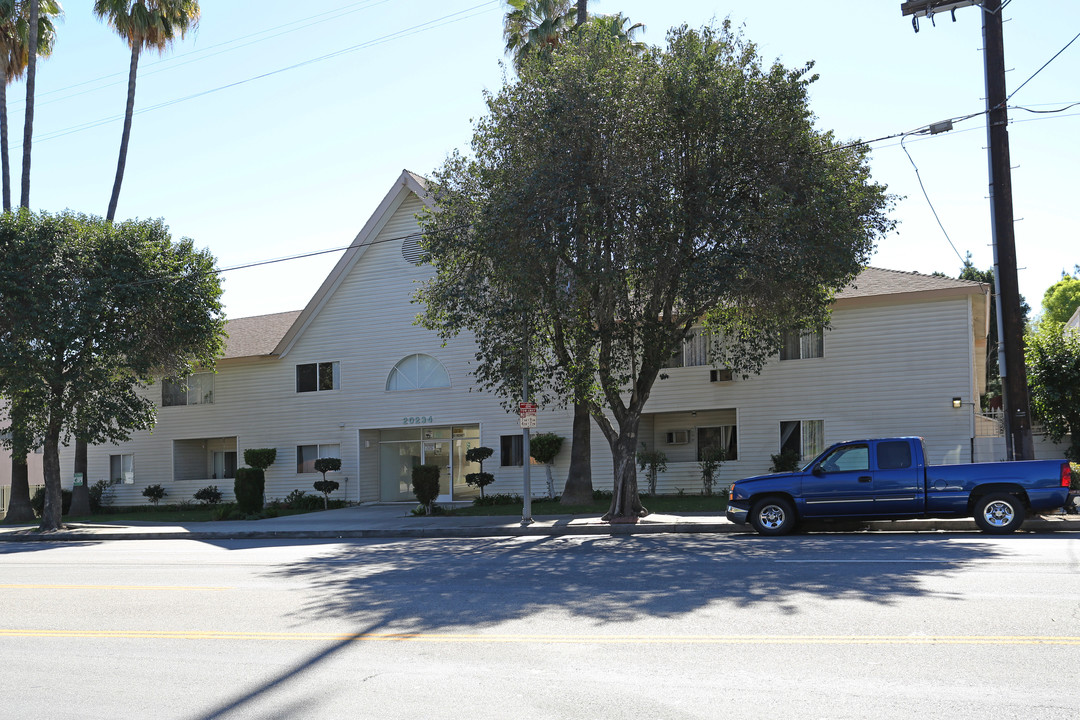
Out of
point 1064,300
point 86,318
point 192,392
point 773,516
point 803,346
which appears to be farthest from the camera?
point 1064,300

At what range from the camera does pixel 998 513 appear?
49.7ft

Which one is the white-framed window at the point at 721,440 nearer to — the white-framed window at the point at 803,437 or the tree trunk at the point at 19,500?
the white-framed window at the point at 803,437

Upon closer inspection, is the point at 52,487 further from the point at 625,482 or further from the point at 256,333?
the point at 625,482

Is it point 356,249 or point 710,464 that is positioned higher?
point 356,249

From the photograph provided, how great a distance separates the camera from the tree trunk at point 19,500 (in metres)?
29.6

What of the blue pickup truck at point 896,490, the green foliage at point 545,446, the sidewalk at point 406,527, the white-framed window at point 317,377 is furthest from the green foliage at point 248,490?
the blue pickup truck at point 896,490

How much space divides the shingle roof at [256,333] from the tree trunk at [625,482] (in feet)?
53.6

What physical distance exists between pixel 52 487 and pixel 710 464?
721 inches

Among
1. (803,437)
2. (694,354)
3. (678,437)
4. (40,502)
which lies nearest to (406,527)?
(694,354)

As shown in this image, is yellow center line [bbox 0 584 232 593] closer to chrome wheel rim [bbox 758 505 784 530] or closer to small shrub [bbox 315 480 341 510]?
chrome wheel rim [bbox 758 505 784 530]

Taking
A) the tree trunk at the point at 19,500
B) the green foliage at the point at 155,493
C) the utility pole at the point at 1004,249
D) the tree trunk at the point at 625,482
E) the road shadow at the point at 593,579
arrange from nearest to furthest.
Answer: the road shadow at the point at 593,579, the utility pole at the point at 1004,249, the tree trunk at the point at 625,482, the tree trunk at the point at 19,500, the green foliage at the point at 155,493

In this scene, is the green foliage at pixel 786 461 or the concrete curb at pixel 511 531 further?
the green foliage at pixel 786 461

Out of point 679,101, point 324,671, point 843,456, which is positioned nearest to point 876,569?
point 843,456

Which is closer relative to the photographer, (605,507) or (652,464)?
(605,507)
